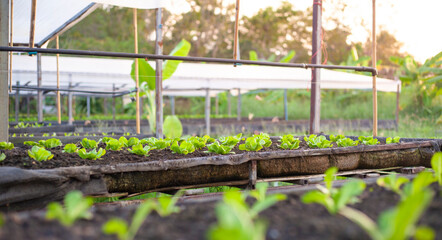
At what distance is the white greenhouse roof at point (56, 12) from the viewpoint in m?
3.53

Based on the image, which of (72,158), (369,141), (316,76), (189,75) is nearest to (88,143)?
(72,158)

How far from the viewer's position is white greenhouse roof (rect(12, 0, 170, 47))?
3.53 metres

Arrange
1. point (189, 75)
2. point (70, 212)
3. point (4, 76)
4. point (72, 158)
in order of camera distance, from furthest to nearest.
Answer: point (189, 75)
point (4, 76)
point (72, 158)
point (70, 212)

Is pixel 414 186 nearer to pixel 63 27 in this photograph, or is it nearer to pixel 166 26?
pixel 63 27

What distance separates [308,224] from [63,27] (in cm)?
389

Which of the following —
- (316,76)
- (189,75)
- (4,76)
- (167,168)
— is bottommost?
(167,168)

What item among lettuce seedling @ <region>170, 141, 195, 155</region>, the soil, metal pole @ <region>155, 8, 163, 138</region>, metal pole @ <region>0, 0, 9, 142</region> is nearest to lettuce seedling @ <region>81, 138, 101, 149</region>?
metal pole @ <region>0, 0, 9, 142</region>

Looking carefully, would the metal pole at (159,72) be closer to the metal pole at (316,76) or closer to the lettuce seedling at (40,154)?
the metal pole at (316,76)

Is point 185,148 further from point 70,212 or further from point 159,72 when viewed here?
point 159,72

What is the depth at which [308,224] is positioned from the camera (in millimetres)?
890

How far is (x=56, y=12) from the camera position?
3887 mm

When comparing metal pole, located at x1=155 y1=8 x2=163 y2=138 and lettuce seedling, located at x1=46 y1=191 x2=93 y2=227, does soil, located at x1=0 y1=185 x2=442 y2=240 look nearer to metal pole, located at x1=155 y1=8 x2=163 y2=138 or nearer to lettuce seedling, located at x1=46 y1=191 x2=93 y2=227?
lettuce seedling, located at x1=46 y1=191 x2=93 y2=227

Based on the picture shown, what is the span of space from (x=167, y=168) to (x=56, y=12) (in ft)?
8.66

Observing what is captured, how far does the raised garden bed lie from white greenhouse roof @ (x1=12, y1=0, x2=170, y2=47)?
1.57 meters
